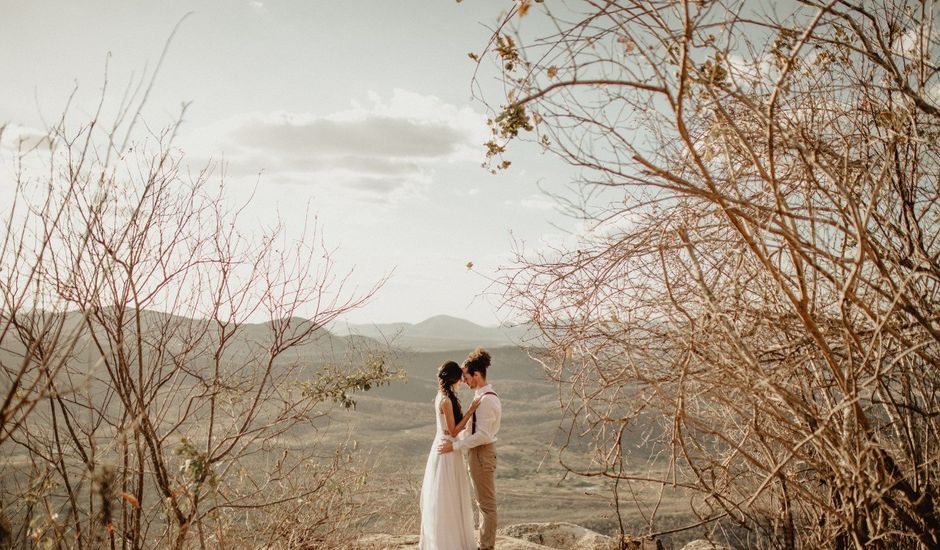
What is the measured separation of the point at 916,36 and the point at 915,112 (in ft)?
1.47

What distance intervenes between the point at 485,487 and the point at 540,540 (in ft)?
A: 7.87

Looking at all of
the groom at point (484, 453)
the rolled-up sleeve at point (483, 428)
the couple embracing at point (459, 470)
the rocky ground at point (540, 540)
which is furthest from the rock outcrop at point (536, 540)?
the rolled-up sleeve at point (483, 428)

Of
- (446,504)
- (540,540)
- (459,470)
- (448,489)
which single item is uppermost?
(459,470)

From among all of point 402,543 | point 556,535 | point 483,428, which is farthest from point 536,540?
point 483,428

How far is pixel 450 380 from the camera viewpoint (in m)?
5.07

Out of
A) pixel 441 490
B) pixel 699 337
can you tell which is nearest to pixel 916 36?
pixel 699 337

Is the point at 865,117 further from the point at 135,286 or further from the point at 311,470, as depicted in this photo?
the point at 311,470

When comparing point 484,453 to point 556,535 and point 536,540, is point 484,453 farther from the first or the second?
point 556,535

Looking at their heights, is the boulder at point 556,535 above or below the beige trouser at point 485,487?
below

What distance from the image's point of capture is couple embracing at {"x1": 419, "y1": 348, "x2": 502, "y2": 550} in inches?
193

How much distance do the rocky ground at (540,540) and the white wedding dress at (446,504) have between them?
101cm

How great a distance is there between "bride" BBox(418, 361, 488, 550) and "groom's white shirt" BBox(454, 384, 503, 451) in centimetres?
8

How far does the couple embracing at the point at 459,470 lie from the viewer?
4895 millimetres

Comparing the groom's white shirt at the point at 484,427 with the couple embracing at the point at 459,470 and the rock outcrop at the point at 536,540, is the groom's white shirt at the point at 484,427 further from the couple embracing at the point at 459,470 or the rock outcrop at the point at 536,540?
the rock outcrop at the point at 536,540
